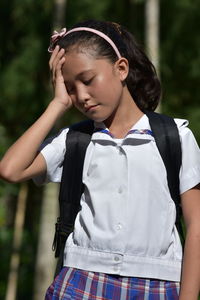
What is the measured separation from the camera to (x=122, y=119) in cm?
222

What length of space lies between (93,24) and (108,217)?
610 millimetres

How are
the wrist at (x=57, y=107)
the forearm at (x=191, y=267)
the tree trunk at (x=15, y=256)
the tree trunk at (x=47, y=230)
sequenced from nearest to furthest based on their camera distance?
the forearm at (x=191, y=267)
the wrist at (x=57, y=107)
the tree trunk at (x=47, y=230)
the tree trunk at (x=15, y=256)

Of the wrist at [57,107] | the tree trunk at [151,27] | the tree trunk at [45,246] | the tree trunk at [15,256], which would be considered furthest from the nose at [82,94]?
the tree trunk at [15,256]

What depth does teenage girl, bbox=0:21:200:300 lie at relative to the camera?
80.2 inches

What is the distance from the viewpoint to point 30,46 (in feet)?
34.6

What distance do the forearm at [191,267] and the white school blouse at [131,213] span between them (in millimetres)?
48

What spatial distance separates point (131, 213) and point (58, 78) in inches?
19.1

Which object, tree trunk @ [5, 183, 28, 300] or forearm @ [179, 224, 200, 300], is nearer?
forearm @ [179, 224, 200, 300]

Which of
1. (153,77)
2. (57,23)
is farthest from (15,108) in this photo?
(153,77)

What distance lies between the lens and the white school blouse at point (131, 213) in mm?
2041

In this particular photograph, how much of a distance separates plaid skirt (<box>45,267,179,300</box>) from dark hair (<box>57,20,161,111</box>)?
571 millimetres

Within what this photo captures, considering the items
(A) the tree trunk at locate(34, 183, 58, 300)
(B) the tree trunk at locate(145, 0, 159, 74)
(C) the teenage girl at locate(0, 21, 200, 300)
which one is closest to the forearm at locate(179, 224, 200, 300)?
(C) the teenage girl at locate(0, 21, 200, 300)

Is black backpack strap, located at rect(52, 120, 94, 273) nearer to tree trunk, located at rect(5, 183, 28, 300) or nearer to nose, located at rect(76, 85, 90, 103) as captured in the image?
nose, located at rect(76, 85, 90, 103)

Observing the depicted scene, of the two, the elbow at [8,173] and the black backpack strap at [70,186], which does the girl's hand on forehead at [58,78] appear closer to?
the black backpack strap at [70,186]
